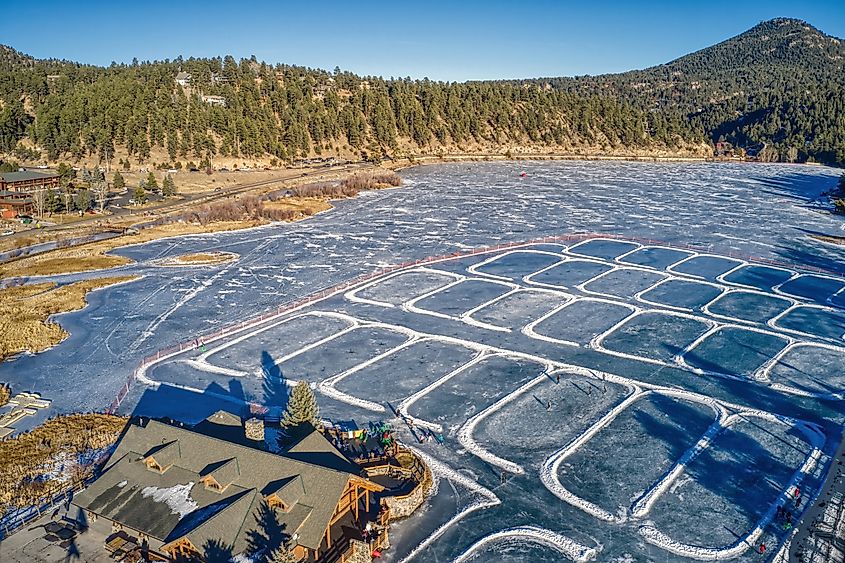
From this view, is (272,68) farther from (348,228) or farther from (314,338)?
(314,338)

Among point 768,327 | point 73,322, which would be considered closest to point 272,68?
point 73,322

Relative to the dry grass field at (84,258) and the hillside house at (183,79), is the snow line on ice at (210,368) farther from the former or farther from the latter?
the hillside house at (183,79)

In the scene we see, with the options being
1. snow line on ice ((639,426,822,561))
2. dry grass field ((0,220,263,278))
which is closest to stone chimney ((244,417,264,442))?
snow line on ice ((639,426,822,561))

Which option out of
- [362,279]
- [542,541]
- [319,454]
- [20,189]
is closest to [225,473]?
[319,454]

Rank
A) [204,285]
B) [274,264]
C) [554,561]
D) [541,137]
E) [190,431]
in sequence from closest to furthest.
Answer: [554,561]
[190,431]
[204,285]
[274,264]
[541,137]

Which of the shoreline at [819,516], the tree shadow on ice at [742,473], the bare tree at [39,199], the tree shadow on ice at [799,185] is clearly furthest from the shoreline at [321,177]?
the shoreline at [819,516]

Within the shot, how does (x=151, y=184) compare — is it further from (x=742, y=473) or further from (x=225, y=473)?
(x=742, y=473)

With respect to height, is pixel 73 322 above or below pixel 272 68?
below
